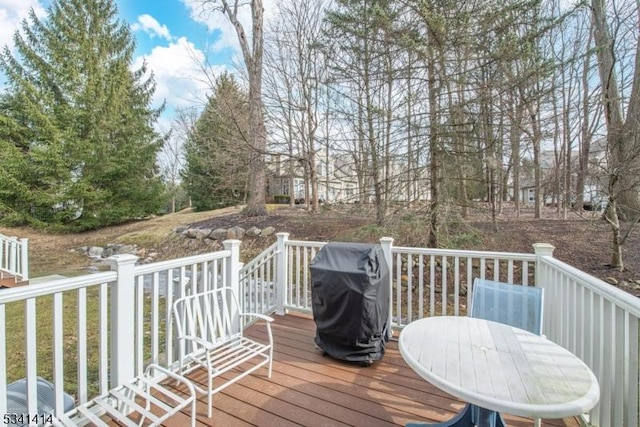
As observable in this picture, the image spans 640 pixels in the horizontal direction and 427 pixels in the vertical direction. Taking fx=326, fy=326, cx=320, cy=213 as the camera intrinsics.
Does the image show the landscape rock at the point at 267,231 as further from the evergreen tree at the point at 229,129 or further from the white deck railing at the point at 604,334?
the white deck railing at the point at 604,334

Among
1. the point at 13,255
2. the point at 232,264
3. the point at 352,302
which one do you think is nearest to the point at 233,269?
the point at 232,264

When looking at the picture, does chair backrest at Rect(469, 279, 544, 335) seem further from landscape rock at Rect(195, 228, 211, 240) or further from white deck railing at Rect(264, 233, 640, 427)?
landscape rock at Rect(195, 228, 211, 240)

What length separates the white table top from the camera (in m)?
1.27

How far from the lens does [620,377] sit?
5.21 ft

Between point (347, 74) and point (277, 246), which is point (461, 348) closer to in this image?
point (277, 246)

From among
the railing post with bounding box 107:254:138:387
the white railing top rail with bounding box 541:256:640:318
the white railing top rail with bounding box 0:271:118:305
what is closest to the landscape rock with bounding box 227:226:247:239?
the railing post with bounding box 107:254:138:387

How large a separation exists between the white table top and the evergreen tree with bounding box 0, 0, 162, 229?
14460mm

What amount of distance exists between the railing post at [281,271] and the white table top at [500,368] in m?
2.38

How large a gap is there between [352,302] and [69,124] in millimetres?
14615

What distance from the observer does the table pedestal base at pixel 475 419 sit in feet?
5.63

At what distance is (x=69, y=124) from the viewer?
1263cm

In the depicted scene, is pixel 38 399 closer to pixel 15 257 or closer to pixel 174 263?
pixel 174 263

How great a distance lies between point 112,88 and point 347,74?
11.6 meters

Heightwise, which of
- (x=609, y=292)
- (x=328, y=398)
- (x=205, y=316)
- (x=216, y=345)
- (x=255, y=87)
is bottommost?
(x=328, y=398)
